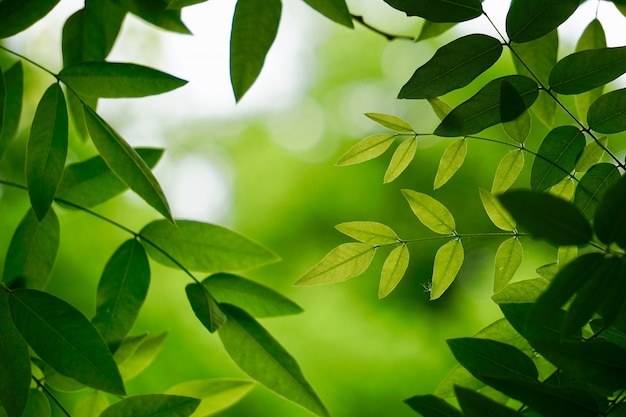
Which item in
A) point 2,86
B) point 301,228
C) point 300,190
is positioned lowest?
point 2,86

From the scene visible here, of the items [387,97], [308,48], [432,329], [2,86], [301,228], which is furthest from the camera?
[308,48]

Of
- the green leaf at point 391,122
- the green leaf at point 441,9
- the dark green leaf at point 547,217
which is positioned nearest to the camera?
the dark green leaf at point 547,217

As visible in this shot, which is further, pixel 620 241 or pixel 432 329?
pixel 432 329

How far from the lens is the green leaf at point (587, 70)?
1.48 feet

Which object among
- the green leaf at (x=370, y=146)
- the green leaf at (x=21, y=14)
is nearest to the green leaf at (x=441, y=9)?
the green leaf at (x=370, y=146)

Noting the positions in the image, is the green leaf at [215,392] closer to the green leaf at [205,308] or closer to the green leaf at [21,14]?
the green leaf at [205,308]

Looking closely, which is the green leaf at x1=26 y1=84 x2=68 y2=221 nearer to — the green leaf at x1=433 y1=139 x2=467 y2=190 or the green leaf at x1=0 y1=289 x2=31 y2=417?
the green leaf at x1=0 y1=289 x2=31 y2=417

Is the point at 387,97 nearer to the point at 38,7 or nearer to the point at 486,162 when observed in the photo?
the point at 486,162

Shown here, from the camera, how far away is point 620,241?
34 centimetres

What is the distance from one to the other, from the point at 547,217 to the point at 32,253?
51 cm

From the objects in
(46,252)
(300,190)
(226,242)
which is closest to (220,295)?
(226,242)

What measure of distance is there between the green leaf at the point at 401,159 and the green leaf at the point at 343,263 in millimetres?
64

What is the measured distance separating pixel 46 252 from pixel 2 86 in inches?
6.8

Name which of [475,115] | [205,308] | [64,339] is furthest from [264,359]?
[475,115]
